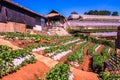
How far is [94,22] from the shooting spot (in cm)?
7031

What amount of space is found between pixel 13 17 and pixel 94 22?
39981 millimetres

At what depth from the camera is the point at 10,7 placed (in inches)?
1288

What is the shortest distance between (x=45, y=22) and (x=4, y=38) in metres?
34.6

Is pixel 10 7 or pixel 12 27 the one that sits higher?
pixel 10 7

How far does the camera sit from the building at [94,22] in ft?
218

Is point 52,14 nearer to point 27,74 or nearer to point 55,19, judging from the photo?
point 55,19

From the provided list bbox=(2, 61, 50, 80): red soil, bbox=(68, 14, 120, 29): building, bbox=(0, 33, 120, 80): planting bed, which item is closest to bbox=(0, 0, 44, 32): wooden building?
bbox=(0, 33, 120, 80): planting bed

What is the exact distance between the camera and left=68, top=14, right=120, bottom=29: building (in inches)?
2611

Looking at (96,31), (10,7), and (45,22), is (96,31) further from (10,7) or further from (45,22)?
(10,7)

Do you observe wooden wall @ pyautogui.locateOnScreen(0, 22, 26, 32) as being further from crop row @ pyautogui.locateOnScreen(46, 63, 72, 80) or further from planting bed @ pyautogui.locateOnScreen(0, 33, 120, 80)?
crop row @ pyautogui.locateOnScreen(46, 63, 72, 80)

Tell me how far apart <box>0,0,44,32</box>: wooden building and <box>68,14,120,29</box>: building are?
2602 centimetres

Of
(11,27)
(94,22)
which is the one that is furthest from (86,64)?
(94,22)

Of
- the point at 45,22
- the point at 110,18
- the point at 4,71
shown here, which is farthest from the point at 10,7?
the point at 110,18

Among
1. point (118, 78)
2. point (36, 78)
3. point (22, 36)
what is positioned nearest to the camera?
point (36, 78)
